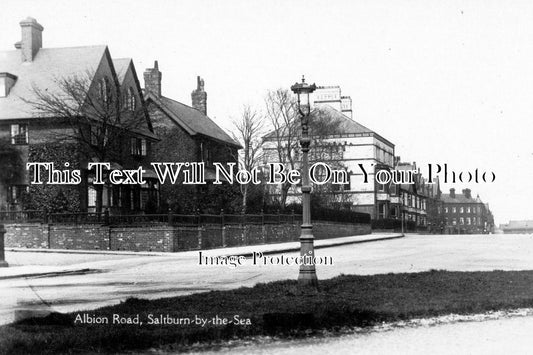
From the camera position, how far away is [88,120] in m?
31.0

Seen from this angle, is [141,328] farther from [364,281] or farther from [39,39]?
[39,39]

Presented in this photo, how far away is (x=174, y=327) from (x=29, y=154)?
95.0 feet

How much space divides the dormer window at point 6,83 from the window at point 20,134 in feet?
8.19

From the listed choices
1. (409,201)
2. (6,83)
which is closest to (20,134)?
(6,83)

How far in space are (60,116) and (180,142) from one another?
17.1 metres

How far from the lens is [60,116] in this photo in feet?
103

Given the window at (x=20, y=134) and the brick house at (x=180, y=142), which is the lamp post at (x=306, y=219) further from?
the brick house at (x=180, y=142)

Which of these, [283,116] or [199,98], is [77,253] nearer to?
[283,116]

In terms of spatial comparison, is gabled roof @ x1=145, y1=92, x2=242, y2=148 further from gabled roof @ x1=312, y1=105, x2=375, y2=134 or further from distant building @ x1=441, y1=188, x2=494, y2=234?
distant building @ x1=441, y1=188, x2=494, y2=234

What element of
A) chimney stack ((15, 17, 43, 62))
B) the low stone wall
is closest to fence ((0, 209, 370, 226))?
the low stone wall

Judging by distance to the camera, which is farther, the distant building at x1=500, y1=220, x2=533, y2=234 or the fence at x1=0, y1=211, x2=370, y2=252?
the distant building at x1=500, y1=220, x2=533, y2=234

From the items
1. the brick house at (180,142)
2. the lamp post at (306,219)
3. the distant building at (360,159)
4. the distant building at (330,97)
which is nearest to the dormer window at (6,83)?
the brick house at (180,142)

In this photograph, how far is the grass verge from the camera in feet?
25.5

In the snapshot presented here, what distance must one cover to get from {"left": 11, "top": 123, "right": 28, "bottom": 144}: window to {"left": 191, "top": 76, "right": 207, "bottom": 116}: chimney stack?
83.6 feet
